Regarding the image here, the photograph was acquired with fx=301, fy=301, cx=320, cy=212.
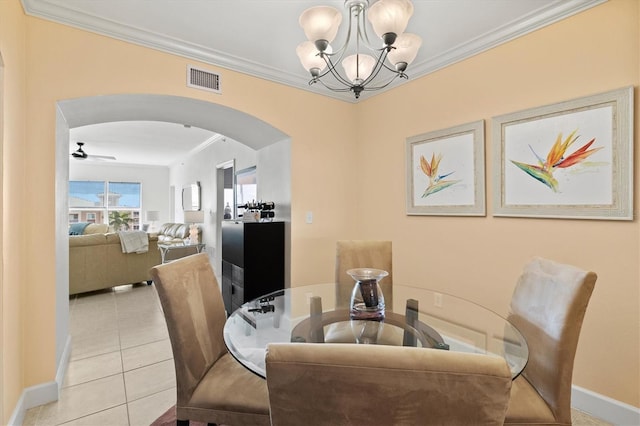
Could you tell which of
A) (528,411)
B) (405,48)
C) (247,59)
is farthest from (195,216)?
(528,411)

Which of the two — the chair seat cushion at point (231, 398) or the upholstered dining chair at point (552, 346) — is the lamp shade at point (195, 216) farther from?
the upholstered dining chair at point (552, 346)

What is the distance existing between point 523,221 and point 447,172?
2.35 ft

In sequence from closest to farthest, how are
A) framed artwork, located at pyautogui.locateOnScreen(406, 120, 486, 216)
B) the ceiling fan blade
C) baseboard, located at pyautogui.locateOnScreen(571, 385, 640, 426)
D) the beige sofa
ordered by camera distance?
1. baseboard, located at pyautogui.locateOnScreen(571, 385, 640, 426)
2. framed artwork, located at pyautogui.locateOnScreen(406, 120, 486, 216)
3. the beige sofa
4. the ceiling fan blade

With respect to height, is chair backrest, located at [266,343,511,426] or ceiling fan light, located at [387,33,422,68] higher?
ceiling fan light, located at [387,33,422,68]

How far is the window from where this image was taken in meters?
8.41

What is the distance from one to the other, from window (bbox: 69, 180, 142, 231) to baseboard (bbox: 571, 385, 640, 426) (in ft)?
32.5

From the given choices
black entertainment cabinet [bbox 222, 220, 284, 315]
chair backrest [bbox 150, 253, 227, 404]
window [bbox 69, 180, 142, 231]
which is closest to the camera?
chair backrest [bbox 150, 253, 227, 404]

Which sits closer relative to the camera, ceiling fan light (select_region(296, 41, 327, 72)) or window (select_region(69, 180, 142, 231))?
ceiling fan light (select_region(296, 41, 327, 72))

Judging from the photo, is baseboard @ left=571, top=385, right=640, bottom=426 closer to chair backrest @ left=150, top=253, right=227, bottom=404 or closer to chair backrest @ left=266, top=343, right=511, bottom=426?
chair backrest @ left=266, top=343, right=511, bottom=426

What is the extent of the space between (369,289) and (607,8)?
7.25 ft

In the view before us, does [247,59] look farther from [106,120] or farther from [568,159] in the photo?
[568,159]

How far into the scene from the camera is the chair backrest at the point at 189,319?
131 cm

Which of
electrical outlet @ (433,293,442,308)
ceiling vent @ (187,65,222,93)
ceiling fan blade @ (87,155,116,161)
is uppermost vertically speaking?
ceiling fan blade @ (87,155,116,161)

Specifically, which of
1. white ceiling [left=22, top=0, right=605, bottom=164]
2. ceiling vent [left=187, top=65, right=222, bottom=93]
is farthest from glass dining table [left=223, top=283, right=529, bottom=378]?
white ceiling [left=22, top=0, right=605, bottom=164]
